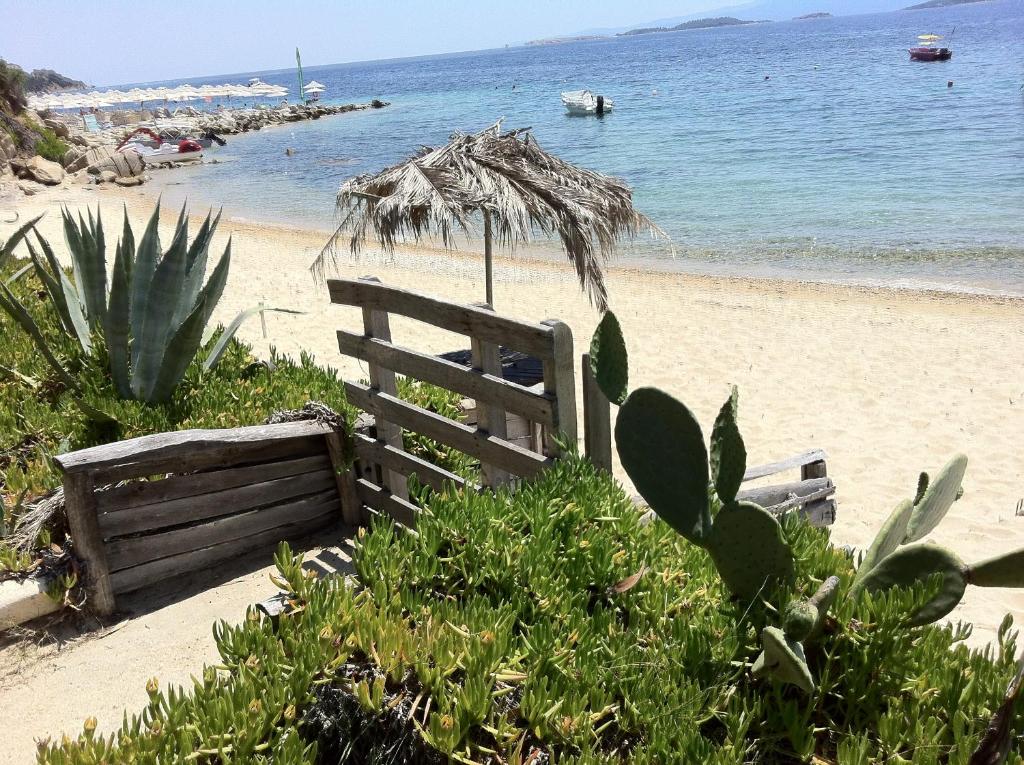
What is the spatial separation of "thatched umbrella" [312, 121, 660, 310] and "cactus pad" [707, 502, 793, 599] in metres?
4.84

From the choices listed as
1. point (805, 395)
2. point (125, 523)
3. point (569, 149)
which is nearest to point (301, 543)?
point (125, 523)

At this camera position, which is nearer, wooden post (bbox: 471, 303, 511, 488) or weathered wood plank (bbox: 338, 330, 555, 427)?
weathered wood plank (bbox: 338, 330, 555, 427)

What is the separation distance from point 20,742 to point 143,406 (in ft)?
6.94

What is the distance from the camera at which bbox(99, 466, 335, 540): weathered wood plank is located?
3.89 meters

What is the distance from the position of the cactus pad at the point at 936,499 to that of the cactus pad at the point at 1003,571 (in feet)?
1.15

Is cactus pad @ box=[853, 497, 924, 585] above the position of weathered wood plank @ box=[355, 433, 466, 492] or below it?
above

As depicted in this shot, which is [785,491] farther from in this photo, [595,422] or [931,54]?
[931,54]

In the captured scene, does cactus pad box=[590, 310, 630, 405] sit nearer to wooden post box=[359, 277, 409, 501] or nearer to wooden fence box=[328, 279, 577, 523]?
wooden fence box=[328, 279, 577, 523]

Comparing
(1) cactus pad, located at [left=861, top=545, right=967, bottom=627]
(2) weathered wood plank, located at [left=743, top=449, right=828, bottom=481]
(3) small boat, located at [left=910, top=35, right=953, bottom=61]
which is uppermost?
(3) small boat, located at [left=910, top=35, right=953, bottom=61]

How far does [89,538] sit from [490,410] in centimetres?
188

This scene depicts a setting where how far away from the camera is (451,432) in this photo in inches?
158

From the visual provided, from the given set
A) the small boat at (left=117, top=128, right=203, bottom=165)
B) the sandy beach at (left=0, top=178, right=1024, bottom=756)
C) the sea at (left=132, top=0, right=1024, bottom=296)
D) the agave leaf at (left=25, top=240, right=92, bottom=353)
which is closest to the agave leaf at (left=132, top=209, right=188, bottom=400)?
the agave leaf at (left=25, top=240, right=92, bottom=353)

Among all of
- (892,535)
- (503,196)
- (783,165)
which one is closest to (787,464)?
(892,535)

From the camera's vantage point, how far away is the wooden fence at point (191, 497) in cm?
376
